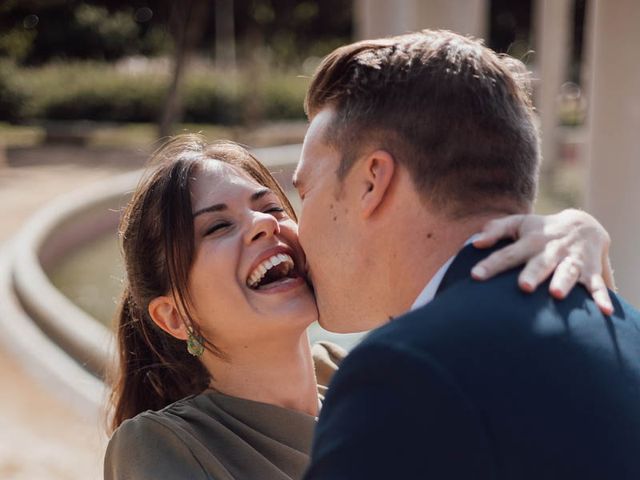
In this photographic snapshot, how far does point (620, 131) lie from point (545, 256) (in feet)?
17.3

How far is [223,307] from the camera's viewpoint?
2973mm

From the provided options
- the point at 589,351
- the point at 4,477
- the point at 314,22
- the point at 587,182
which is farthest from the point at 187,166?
the point at 314,22

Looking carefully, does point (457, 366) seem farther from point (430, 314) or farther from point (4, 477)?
point (4, 477)

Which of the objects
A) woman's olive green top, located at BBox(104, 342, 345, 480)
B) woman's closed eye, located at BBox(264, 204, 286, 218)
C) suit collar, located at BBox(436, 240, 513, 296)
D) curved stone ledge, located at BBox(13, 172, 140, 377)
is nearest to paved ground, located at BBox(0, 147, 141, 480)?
curved stone ledge, located at BBox(13, 172, 140, 377)

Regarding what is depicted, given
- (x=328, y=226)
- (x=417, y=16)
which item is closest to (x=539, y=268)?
(x=328, y=226)

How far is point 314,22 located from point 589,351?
4353 centimetres

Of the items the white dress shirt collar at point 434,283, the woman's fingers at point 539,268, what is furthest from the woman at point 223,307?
the woman's fingers at point 539,268

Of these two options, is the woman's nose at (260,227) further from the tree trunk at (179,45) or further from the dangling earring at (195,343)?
the tree trunk at (179,45)

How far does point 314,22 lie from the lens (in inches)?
1736

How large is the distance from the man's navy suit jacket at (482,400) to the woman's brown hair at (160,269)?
52.8 inches

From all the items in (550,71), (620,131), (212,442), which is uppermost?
(212,442)

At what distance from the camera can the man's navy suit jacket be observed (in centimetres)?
166

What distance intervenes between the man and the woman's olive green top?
47cm

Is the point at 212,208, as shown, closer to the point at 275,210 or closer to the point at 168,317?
the point at 275,210
